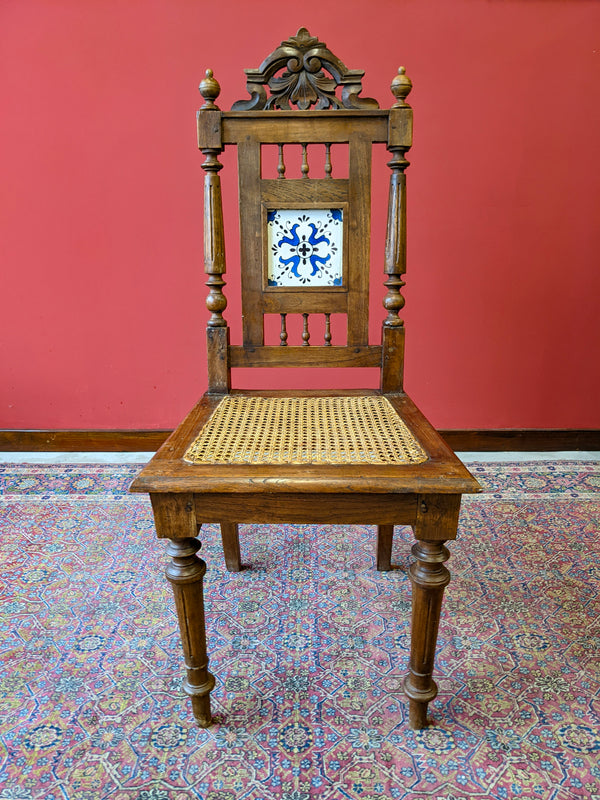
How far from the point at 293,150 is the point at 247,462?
5.96ft

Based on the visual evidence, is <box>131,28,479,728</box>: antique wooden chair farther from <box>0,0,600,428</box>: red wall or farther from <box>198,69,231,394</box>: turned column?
<box>0,0,600,428</box>: red wall

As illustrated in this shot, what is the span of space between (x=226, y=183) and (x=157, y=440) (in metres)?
1.31

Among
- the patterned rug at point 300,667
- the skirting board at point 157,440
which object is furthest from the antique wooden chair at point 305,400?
the skirting board at point 157,440

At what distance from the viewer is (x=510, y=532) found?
1931mm

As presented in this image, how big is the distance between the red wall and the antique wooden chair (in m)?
1.10

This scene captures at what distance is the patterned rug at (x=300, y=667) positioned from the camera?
3.45ft

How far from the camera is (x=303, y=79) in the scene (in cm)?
140

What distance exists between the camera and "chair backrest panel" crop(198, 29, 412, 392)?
4.58 ft

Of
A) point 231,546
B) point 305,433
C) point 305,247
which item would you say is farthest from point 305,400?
point 231,546

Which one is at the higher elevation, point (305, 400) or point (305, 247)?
point (305, 247)

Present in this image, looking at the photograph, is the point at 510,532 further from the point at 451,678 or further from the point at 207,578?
the point at 207,578

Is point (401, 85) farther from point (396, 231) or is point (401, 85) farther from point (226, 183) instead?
point (226, 183)

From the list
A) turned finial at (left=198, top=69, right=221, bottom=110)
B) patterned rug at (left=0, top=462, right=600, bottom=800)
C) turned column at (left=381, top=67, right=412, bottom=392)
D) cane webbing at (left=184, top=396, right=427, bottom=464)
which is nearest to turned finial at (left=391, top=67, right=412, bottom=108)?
turned column at (left=381, top=67, right=412, bottom=392)

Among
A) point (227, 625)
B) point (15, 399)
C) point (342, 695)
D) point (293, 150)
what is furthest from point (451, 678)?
point (15, 399)
